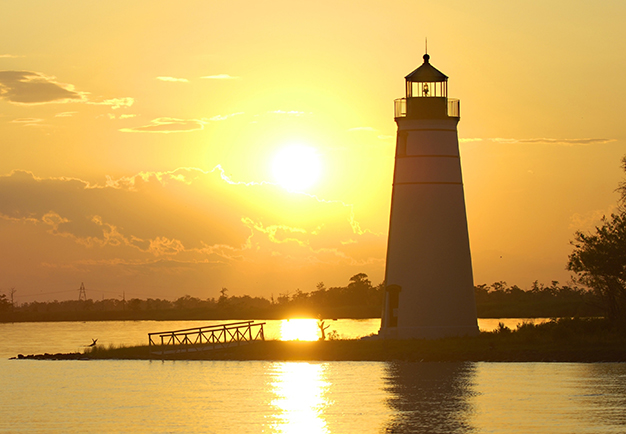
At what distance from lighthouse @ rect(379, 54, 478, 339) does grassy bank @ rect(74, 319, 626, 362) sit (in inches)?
42.4

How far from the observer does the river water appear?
25.1 meters

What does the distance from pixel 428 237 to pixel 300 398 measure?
12.2 meters

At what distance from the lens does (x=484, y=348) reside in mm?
38188

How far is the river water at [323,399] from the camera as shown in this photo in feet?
82.5

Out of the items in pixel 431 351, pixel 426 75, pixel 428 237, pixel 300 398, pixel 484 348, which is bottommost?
pixel 300 398

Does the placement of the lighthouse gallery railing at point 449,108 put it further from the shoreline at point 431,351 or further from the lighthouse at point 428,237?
the shoreline at point 431,351

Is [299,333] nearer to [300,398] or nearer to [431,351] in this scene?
[431,351]

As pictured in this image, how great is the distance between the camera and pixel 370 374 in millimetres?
36031

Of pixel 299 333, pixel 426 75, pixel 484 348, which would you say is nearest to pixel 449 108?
pixel 426 75

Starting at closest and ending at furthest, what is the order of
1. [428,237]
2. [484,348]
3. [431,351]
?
1. [431,351]
2. [484,348]
3. [428,237]

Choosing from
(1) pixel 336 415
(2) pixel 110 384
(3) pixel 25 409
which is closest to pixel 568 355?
(1) pixel 336 415

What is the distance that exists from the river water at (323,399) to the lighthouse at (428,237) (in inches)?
122

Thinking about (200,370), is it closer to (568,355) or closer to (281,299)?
(568,355)

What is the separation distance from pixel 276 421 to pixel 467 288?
1663 centimetres
